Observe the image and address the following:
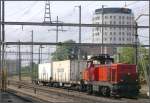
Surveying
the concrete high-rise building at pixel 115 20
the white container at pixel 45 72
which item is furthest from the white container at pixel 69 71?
the concrete high-rise building at pixel 115 20

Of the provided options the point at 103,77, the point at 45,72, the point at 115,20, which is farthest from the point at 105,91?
the point at 45,72

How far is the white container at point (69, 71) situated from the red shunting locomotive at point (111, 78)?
7200mm

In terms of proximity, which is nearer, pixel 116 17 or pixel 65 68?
pixel 65 68

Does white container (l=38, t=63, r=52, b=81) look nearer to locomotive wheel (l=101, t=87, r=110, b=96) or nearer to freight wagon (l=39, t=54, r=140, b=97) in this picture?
freight wagon (l=39, t=54, r=140, b=97)

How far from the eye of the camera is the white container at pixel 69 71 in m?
48.5

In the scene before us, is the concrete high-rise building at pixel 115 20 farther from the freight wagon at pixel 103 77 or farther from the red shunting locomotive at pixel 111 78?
the red shunting locomotive at pixel 111 78

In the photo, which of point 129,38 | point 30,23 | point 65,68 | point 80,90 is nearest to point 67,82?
point 65,68

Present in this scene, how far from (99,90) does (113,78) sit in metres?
3.29

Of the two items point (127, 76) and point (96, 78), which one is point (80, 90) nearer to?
point (96, 78)

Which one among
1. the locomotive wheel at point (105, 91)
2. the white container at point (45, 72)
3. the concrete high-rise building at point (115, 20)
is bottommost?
the locomotive wheel at point (105, 91)

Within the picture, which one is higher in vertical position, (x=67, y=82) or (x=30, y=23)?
(x=30, y=23)

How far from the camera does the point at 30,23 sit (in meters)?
46.0

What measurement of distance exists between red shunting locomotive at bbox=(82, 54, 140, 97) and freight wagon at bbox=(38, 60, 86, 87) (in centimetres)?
680

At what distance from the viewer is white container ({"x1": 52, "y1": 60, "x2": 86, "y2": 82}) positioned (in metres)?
48.5
